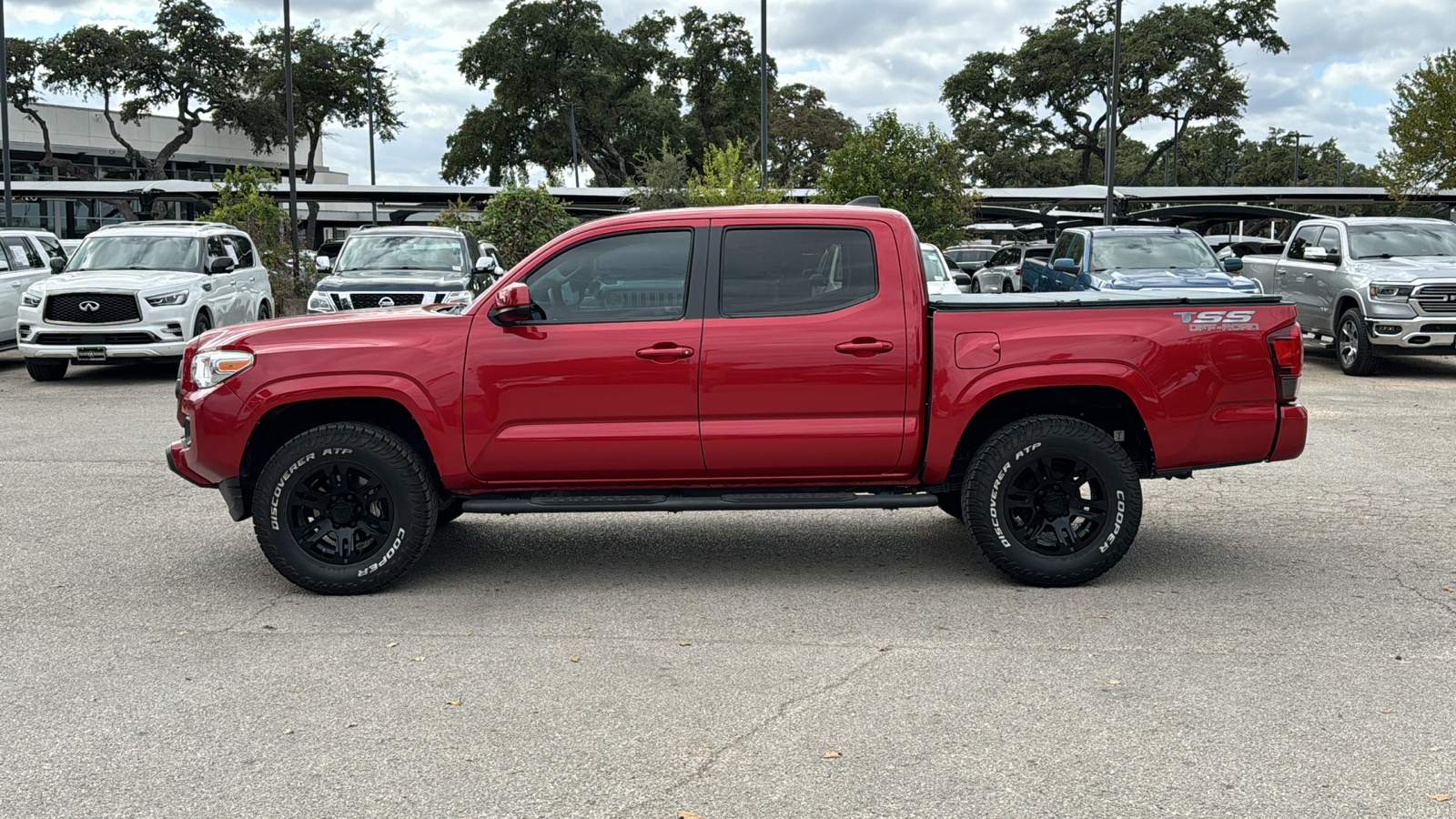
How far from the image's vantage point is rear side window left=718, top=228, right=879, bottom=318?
245 inches

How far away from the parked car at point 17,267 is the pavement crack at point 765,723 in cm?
1448

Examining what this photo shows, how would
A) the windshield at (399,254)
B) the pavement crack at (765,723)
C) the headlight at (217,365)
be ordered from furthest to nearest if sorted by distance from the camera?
the windshield at (399,254) → the headlight at (217,365) → the pavement crack at (765,723)

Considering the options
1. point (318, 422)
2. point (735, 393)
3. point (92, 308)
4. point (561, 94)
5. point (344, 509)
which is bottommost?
point (344, 509)

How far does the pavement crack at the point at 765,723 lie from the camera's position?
13.1 ft

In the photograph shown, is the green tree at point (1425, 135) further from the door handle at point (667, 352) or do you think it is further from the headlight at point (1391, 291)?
the door handle at point (667, 352)

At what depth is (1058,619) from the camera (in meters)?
5.77

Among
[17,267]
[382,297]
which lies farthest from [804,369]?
[17,267]

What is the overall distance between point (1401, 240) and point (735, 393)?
13.9 m

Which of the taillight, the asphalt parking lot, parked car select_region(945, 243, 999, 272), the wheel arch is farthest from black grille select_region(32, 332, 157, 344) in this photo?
parked car select_region(945, 243, 999, 272)

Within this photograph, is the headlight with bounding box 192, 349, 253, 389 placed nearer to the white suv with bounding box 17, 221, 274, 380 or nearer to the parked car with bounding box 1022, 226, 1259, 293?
the white suv with bounding box 17, 221, 274, 380

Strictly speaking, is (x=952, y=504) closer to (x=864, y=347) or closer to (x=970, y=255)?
(x=864, y=347)

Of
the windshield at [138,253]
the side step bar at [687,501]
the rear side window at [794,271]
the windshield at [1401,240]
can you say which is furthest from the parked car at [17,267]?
the windshield at [1401,240]

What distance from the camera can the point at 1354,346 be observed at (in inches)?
641

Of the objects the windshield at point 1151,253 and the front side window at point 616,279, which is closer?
the front side window at point 616,279
